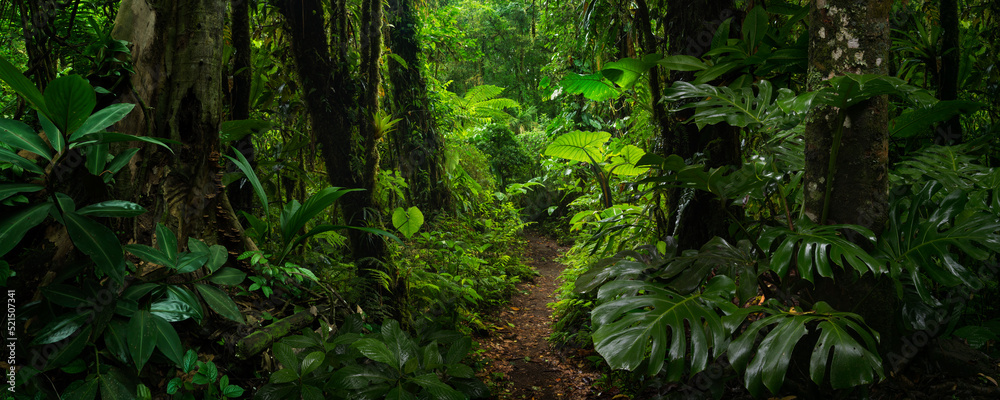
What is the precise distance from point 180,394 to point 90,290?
1.49 feet

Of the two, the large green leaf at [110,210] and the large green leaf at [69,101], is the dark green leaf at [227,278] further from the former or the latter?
the large green leaf at [69,101]

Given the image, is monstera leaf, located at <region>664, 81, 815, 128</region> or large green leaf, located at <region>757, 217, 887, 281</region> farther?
monstera leaf, located at <region>664, 81, 815, 128</region>

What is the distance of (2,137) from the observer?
1296 millimetres

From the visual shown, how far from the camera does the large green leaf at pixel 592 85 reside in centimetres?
342

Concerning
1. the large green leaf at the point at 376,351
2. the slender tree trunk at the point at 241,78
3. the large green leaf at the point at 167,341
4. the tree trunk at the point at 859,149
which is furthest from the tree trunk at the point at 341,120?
the tree trunk at the point at 859,149

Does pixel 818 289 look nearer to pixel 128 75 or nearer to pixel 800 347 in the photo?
pixel 800 347

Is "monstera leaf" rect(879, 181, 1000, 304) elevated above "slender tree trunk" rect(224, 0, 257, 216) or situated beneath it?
situated beneath

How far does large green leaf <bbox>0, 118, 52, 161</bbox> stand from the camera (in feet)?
4.26

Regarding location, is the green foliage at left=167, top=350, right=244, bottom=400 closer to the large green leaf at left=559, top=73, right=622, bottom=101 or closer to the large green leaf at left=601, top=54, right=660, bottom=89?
the large green leaf at left=601, top=54, right=660, bottom=89

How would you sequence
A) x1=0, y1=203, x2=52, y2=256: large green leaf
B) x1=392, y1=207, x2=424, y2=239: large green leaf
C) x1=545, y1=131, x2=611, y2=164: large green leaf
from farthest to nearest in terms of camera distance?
x1=545, y1=131, x2=611, y2=164: large green leaf → x1=392, y1=207, x2=424, y2=239: large green leaf → x1=0, y1=203, x2=52, y2=256: large green leaf

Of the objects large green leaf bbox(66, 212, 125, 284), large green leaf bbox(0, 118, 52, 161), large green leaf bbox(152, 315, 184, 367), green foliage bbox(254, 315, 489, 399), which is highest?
large green leaf bbox(0, 118, 52, 161)

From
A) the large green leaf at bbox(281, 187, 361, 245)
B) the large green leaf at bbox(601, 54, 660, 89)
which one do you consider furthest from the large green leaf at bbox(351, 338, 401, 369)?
the large green leaf at bbox(601, 54, 660, 89)

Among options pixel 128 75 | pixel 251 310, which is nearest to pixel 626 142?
pixel 251 310

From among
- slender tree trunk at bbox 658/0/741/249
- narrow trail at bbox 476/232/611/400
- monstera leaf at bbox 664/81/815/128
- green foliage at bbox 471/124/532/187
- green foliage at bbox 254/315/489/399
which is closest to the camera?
green foliage at bbox 254/315/489/399
